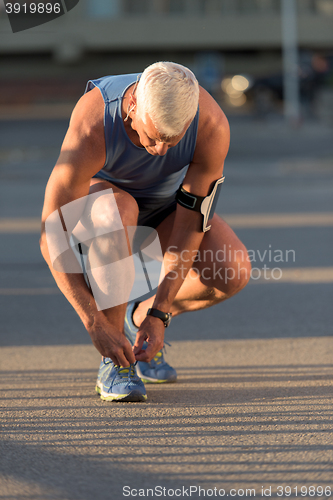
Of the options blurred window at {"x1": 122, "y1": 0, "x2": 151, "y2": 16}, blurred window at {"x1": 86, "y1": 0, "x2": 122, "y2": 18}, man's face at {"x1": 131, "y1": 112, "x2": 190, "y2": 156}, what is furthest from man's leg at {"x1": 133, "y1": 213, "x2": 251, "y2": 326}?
blurred window at {"x1": 122, "y1": 0, "x2": 151, "y2": 16}

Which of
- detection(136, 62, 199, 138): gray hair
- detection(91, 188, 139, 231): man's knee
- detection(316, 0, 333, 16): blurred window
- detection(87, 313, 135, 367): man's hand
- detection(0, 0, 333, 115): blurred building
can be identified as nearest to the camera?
detection(136, 62, 199, 138): gray hair

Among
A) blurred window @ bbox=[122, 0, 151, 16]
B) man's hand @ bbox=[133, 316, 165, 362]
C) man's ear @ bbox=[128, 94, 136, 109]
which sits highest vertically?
man's ear @ bbox=[128, 94, 136, 109]

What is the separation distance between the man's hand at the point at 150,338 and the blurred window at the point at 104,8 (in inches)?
1338

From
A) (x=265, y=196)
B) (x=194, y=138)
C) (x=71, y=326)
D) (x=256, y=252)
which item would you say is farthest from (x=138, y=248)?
(x=265, y=196)

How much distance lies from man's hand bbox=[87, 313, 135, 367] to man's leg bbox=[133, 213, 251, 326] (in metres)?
0.49

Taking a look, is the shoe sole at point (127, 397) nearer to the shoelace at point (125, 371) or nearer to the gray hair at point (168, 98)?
the shoelace at point (125, 371)

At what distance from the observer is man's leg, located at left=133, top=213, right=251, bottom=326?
10.4 ft

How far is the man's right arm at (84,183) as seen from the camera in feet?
8.96

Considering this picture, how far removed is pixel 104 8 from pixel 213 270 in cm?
3401

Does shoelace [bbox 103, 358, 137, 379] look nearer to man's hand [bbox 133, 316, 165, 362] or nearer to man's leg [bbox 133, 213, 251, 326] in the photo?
man's hand [bbox 133, 316, 165, 362]

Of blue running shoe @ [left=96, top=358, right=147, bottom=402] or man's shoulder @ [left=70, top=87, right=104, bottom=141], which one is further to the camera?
blue running shoe @ [left=96, top=358, right=147, bottom=402]

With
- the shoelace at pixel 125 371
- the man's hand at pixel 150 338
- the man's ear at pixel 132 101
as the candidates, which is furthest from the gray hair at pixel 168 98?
the shoelace at pixel 125 371

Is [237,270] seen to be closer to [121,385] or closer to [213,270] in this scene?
[213,270]

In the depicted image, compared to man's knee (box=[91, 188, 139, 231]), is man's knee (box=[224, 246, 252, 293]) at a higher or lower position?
lower
